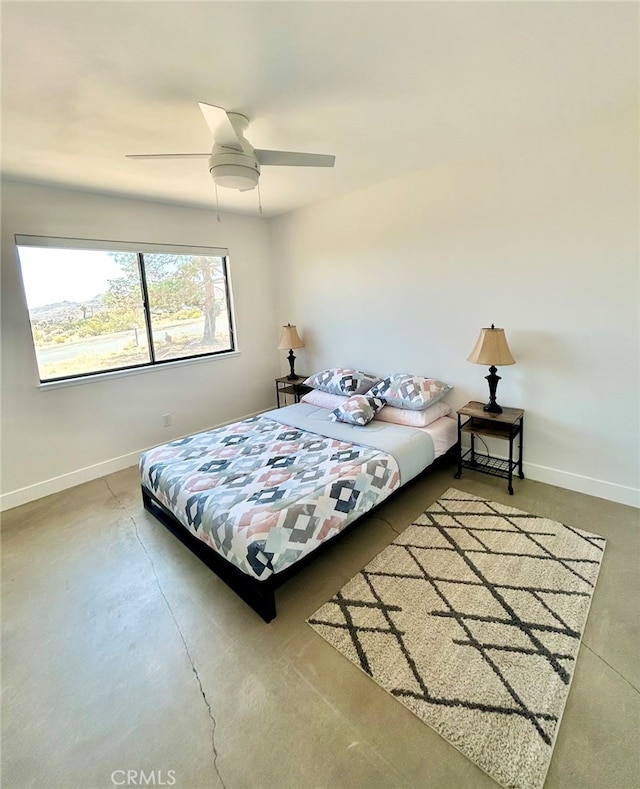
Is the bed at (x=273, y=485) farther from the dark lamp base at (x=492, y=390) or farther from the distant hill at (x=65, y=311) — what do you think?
the distant hill at (x=65, y=311)

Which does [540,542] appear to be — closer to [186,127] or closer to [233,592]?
[233,592]

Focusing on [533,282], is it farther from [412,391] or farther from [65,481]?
[65,481]

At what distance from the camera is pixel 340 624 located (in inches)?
70.4

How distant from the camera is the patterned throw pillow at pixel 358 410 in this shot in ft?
10.2

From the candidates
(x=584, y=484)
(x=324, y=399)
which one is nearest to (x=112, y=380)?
(x=324, y=399)

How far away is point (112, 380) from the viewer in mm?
3494

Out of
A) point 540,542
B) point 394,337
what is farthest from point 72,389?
point 540,542

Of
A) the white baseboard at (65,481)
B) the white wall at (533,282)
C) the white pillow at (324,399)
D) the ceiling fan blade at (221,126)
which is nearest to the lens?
the ceiling fan blade at (221,126)

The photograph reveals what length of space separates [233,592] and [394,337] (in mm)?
2623

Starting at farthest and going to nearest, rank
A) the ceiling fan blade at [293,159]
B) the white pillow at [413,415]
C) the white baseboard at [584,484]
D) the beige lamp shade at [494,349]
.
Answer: the white pillow at [413,415] < the beige lamp shade at [494,349] < the white baseboard at [584,484] < the ceiling fan blade at [293,159]

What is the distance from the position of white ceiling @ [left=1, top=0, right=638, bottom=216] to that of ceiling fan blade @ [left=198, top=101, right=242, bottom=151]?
0.14 m

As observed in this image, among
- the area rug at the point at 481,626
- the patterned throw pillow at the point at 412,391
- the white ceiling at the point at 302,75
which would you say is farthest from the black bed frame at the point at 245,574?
the white ceiling at the point at 302,75

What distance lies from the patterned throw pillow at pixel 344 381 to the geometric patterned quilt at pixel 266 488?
30.8 inches

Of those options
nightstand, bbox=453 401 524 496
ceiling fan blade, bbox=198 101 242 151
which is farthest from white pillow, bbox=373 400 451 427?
ceiling fan blade, bbox=198 101 242 151
